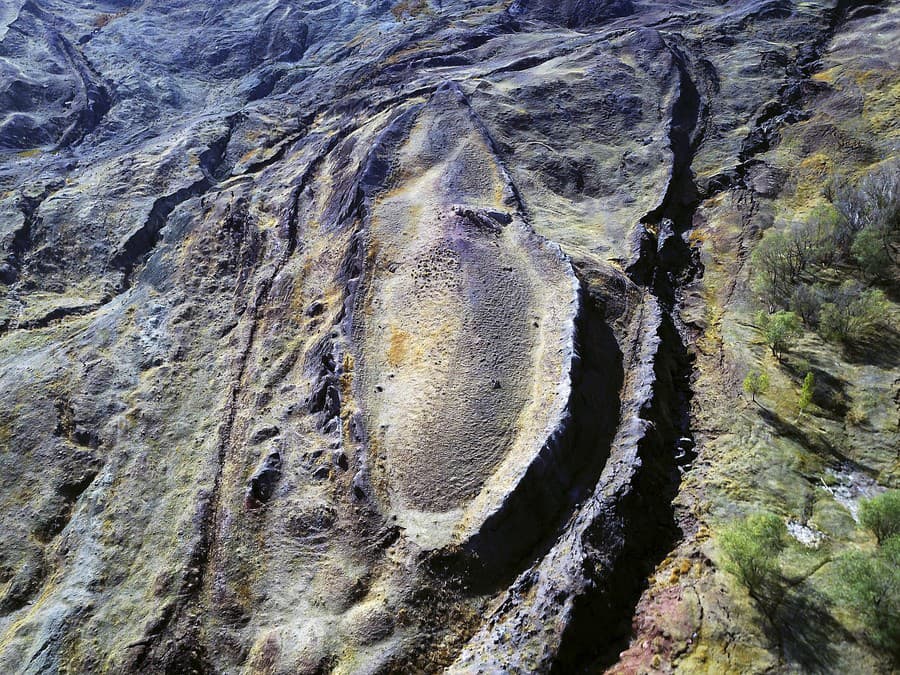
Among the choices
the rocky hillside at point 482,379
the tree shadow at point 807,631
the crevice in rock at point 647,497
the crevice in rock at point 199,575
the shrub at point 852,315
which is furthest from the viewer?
the shrub at point 852,315

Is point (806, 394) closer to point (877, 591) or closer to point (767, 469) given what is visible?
point (767, 469)

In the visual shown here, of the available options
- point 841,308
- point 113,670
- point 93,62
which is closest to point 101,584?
point 113,670

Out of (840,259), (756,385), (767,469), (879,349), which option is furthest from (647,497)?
(840,259)

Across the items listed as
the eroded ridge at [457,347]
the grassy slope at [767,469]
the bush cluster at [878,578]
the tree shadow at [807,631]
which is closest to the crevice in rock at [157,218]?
the eroded ridge at [457,347]

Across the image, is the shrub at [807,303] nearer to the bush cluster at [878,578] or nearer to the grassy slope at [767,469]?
the grassy slope at [767,469]

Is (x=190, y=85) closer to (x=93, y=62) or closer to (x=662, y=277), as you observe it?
(x=93, y=62)

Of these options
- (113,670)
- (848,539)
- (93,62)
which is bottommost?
(113,670)

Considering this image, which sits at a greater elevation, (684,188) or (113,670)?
(684,188)
